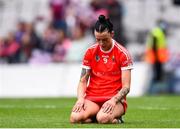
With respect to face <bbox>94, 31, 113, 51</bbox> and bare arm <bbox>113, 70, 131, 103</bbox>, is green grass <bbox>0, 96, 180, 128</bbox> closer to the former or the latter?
bare arm <bbox>113, 70, 131, 103</bbox>

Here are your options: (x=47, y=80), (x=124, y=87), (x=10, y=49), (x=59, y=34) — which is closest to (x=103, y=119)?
(x=124, y=87)

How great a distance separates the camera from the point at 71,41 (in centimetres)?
3039

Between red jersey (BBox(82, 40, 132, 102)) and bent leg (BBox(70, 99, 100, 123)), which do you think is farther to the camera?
red jersey (BBox(82, 40, 132, 102))

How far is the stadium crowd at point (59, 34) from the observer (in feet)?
99.6

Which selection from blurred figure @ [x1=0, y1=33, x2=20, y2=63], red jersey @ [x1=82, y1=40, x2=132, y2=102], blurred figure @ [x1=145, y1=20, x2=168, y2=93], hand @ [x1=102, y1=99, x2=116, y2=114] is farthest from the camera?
blurred figure @ [x1=0, y1=33, x2=20, y2=63]

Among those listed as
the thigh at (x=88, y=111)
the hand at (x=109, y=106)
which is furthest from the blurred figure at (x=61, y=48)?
the hand at (x=109, y=106)

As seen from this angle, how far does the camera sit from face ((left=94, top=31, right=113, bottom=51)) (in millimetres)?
13164

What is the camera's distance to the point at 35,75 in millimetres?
28141

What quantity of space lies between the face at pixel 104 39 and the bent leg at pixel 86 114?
3.19ft

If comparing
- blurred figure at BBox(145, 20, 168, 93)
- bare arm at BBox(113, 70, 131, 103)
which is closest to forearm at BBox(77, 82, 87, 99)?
bare arm at BBox(113, 70, 131, 103)

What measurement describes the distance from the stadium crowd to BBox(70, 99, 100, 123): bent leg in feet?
52.9

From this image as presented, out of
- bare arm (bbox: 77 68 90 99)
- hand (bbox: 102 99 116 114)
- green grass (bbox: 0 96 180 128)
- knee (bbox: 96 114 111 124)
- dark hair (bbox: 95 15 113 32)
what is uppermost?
dark hair (bbox: 95 15 113 32)

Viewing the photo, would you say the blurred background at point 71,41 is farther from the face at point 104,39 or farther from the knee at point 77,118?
the knee at point 77,118

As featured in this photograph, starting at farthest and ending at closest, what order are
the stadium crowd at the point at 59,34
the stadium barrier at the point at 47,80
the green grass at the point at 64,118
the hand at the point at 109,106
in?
the stadium crowd at the point at 59,34 → the stadium barrier at the point at 47,80 → the hand at the point at 109,106 → the green grass at the point at 64,118
